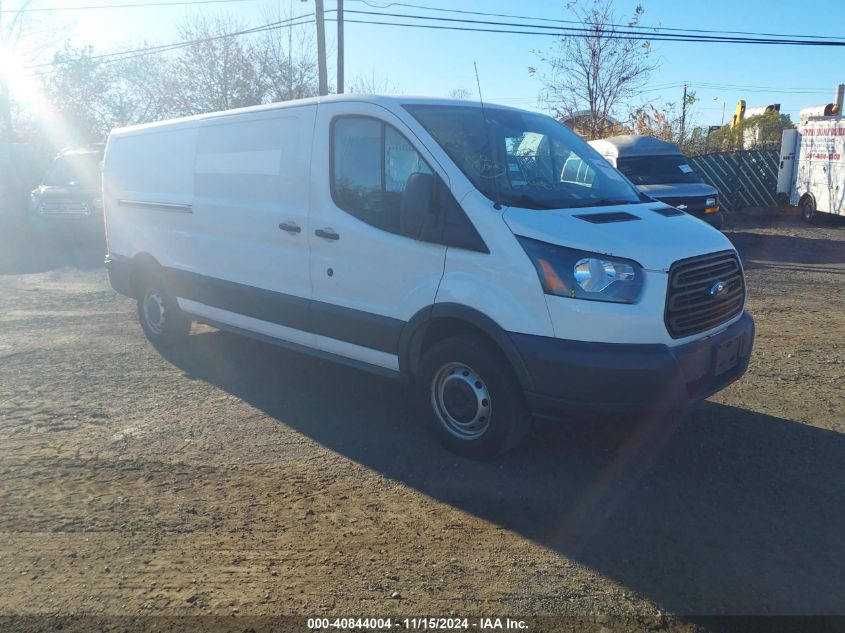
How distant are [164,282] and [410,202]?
11.8ft

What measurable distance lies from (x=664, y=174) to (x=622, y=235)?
11.7m

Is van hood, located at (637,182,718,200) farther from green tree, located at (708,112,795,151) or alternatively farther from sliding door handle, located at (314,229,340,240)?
green tree, located at (708,112,795,151)

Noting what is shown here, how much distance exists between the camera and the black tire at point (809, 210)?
1838 cm

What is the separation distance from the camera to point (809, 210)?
18.6 metres

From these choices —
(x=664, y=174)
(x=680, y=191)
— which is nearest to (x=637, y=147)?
(x=664, y=174)

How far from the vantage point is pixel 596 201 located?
15.7 ft

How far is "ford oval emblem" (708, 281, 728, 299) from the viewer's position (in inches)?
169

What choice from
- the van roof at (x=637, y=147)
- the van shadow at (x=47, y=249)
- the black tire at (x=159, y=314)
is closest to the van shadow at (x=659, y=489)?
the black tire at (x=159, y=314)

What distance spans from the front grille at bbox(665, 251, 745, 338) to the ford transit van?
9.85 m

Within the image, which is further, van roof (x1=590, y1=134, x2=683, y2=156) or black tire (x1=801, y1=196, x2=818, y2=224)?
black tire (x1=801, y1=196, x2=818, y2=224)

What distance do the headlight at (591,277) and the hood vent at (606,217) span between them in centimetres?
37

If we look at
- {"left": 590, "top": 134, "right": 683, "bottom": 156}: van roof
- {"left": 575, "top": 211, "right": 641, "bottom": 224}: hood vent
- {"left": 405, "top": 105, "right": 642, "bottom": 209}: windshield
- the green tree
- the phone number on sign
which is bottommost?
the phone number on sign

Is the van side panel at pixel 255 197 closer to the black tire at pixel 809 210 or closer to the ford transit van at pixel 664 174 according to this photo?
the ford transit van at pixel 664 174

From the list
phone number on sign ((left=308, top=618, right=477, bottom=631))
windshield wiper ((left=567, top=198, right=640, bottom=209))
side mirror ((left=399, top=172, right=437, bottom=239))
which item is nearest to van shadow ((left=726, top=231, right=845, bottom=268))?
windshield wiper ((left=567, top=198, right=640, bottom=209))
